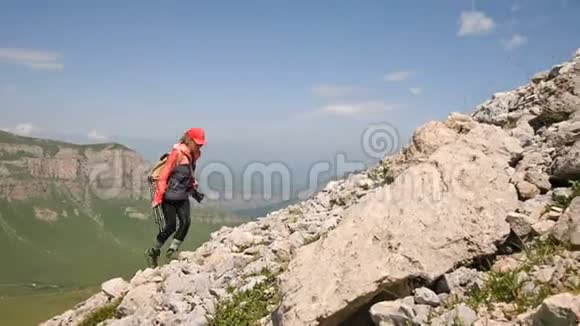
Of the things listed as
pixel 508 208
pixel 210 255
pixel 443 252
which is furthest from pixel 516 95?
pixel 210 255

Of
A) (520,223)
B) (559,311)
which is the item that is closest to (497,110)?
(520,223)

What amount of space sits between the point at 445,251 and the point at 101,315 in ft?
33.2

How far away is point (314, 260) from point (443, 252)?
211cm

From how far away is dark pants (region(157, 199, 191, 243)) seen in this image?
1485cm

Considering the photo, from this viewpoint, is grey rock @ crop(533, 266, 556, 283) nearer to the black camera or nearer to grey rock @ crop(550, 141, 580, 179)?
grey rock @ crop(550, 141, 580, 179)

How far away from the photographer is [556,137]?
10.2 m

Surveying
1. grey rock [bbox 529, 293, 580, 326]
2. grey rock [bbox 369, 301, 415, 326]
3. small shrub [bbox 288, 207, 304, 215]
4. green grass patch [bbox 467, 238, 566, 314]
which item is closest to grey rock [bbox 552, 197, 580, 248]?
green grass patch [bbox 467, 238, 566, 314]

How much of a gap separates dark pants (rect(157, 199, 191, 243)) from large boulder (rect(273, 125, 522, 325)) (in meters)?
6.55

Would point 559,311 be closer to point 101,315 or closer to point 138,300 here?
point 138,300

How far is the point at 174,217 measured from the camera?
15039 mm

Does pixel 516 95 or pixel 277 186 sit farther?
pixel 277 186

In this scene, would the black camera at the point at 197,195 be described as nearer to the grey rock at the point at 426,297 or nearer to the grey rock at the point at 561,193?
the grey rock at the point at 426,297

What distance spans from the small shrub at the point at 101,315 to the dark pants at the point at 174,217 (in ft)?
7.41

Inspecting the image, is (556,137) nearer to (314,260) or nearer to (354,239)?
(354,239)
